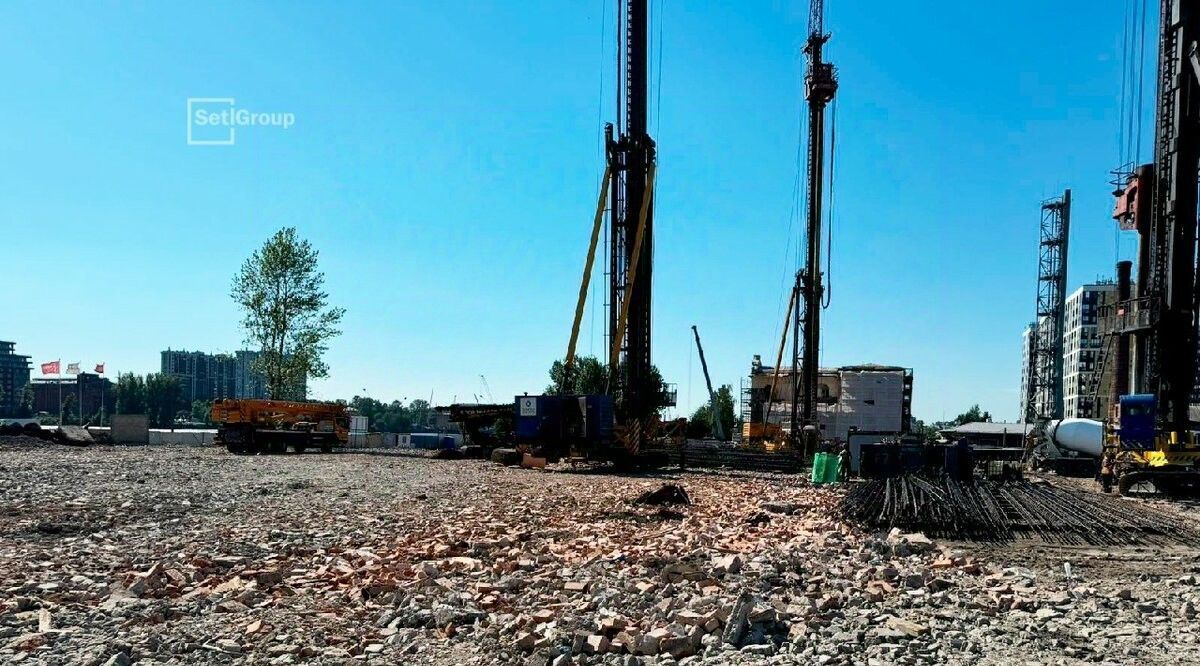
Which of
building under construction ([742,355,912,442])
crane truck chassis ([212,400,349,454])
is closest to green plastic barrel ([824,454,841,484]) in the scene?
crane truck chassis ([212,400,349,454])

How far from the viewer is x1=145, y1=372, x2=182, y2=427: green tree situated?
428ft

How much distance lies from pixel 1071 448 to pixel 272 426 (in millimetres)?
36243

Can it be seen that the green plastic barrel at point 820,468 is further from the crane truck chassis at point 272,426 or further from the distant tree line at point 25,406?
the distant tree line at point 25,406

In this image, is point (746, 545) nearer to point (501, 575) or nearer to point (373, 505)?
point (501, 575)

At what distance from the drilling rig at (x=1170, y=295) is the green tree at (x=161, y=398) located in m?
127

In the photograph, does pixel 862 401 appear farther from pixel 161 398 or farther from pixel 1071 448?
pixel 161 398

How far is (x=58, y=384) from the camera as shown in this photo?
513 ft

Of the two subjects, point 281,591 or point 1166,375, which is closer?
point 281,591

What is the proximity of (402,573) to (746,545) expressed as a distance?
195 inches

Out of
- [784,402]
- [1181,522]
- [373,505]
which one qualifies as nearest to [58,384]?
[784,402]

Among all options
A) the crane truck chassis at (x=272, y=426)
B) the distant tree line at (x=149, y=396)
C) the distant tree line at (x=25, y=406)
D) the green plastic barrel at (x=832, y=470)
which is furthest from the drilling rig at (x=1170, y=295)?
the distant tree line at (x=25, y=406)

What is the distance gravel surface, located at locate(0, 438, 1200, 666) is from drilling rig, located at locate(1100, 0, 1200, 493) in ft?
40.1

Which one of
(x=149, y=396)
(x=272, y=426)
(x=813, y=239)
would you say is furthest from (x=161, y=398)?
(x=813, y=239)

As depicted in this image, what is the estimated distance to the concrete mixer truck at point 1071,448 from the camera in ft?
115
